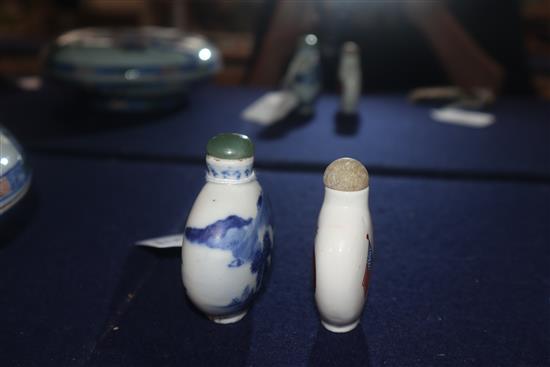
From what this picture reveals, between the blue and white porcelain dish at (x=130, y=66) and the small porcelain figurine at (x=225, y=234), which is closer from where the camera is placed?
the small porcelain figurine at (x=225, y=234)

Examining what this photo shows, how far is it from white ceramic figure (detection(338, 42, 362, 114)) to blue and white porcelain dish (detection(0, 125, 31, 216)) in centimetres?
72

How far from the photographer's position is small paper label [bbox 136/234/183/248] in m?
0.60

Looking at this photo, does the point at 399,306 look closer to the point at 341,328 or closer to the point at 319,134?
the point at 341,328

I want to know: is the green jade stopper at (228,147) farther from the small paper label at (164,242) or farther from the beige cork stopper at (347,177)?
the small paper label at (164,242)

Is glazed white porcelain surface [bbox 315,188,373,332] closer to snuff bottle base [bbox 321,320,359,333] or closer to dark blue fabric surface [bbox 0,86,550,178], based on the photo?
snuff bottle base [bbox 321,320,359,333]

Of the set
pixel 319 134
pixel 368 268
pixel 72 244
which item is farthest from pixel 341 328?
pixel 319 134

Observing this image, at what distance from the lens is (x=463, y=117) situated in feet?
4.02

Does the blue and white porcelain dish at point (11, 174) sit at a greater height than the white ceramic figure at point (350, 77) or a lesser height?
greater

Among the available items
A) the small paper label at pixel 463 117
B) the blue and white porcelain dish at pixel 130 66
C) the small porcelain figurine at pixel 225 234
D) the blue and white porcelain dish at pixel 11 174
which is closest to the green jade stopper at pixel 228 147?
the small porcelain figurine at pixel 225 234

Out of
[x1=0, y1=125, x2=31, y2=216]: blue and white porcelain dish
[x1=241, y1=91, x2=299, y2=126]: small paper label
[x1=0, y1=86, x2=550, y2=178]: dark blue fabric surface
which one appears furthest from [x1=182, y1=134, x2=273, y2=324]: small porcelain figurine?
[x1=241, y1=91, x2=299, y2=126]: small paper label

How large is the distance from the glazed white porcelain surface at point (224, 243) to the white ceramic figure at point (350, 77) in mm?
722

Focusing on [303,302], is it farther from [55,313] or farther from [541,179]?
[541,179]

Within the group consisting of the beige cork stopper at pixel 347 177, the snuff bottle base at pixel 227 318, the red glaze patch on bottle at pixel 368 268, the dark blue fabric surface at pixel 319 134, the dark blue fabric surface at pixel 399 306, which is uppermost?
the beige cork stopper at pixel 347 177

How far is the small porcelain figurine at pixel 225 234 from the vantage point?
1.46 feet
